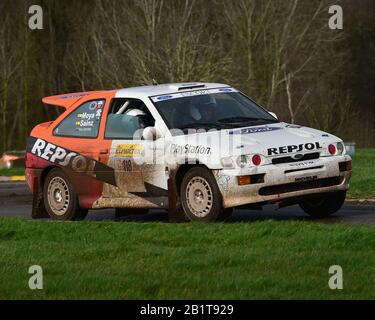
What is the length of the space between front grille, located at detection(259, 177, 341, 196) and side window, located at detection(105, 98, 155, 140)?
1.80m

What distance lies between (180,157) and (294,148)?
129 centimetres

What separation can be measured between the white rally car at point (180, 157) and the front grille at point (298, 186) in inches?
0.4

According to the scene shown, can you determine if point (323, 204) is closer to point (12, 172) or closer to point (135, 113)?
point (135, 113)

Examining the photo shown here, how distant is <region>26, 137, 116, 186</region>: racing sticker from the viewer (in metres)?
13.6

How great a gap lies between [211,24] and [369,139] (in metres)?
7.69

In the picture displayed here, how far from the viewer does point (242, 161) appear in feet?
39.8

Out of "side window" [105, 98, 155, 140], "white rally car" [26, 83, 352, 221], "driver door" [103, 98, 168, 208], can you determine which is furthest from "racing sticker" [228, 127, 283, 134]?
"side window" [105, 98, 155, 140]

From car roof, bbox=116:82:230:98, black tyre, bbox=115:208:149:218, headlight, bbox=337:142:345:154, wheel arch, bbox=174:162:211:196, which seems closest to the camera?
wheel arch, bbox=174:162:211:196

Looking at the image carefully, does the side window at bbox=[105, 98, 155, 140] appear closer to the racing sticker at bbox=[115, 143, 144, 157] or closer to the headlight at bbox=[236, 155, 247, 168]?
the racing sticker at bbox=[115, 143, 144, 157]
